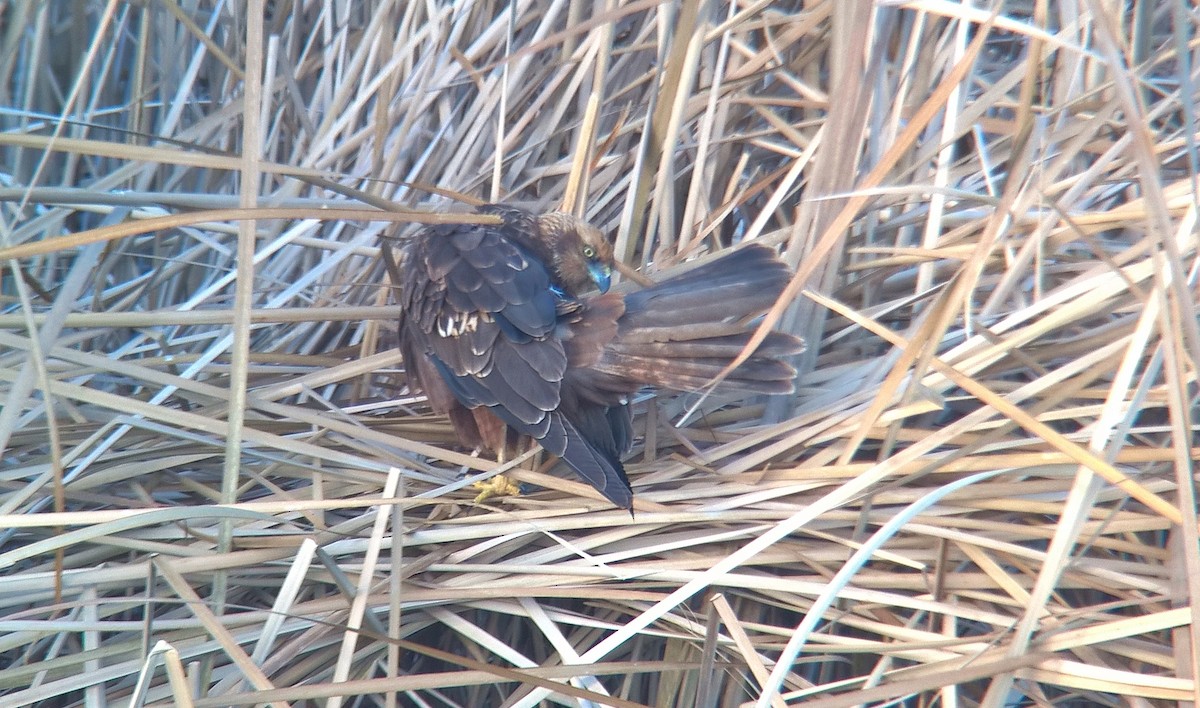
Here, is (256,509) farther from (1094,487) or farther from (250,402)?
(1094,487)

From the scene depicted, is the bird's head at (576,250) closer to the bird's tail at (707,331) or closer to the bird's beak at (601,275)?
the bird's beak at (601,275)

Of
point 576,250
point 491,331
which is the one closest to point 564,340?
point 491,331

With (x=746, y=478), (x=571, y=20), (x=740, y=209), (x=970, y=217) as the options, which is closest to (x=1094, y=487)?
(x=746, y=478)

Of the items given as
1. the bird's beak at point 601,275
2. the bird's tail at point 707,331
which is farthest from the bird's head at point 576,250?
the bird's tail at point 707,331

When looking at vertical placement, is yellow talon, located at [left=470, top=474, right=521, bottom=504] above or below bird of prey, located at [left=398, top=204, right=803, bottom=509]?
below

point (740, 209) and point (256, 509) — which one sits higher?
point (740, 209)

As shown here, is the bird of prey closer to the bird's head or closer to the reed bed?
the bird's head

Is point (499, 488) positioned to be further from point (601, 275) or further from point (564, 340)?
point (601, 275)

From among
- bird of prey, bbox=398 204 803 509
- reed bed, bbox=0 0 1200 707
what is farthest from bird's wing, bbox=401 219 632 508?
reed bed, bbox=0 0 1200 707
